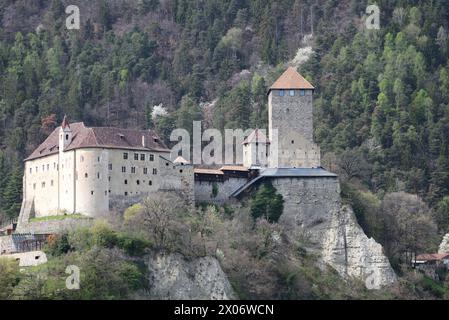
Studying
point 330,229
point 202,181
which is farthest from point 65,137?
point 330,229

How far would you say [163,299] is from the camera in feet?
319

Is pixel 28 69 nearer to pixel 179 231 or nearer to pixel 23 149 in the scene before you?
pixel 23 149

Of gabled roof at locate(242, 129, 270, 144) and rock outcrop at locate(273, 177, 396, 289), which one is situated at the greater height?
gabled roof at locate(242, 129, 270, 144)

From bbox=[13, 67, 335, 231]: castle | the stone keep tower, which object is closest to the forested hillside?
the stone keep tower

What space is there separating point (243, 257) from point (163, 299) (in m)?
7.13

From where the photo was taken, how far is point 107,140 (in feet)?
336

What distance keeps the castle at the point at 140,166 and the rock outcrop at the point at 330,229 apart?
3.15 ft

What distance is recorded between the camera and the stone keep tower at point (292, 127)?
106750 mm

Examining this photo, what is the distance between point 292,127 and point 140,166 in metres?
10.7

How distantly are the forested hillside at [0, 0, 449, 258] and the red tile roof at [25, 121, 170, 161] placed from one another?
14.4 metres

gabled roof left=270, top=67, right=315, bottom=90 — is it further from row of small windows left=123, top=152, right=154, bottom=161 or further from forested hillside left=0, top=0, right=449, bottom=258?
forested hillside left=0, top=0, right=449, bottom=258

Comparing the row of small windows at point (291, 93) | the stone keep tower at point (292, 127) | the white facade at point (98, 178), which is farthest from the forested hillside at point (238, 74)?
the white facade at point (98, 178)

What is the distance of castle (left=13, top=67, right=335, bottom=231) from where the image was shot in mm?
101438
